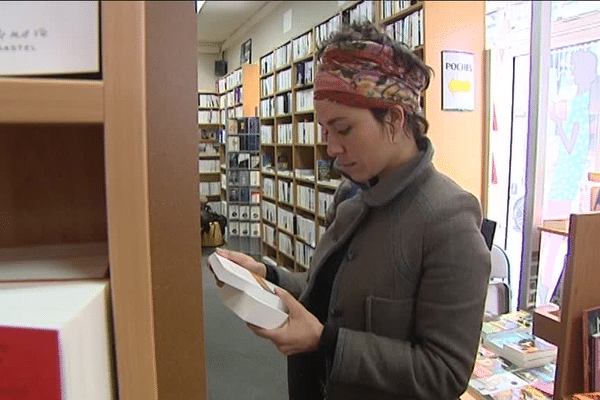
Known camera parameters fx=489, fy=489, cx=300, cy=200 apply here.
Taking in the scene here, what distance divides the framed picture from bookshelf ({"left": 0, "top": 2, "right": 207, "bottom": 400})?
2578mm

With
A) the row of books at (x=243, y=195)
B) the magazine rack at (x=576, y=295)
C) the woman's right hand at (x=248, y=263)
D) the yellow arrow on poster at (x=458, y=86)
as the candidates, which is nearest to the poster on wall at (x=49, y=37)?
the woman's right hand at (x=248, y=263)

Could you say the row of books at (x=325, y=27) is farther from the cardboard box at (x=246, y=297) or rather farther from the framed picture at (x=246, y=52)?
the cardboard box at (x=246, y=297)

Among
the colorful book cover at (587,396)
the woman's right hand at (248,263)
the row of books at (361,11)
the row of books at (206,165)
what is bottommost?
the colorful book cover at (587,396)

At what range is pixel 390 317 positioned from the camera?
847 mm

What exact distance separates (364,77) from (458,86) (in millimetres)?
2333

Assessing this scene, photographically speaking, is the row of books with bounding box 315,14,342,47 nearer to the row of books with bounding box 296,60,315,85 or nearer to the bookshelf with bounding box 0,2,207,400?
the row of books with bounding box 296,60,315,85

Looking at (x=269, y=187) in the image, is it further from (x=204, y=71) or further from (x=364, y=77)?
(x=204, y=71)

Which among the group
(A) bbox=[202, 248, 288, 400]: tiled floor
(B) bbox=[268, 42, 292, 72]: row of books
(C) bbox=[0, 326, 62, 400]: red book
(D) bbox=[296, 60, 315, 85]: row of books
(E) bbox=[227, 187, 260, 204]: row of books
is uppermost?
(B) bbox=[268, 42, 292, 72]: row of books

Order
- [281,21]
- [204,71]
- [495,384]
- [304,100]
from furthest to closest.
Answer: [304,100], [281,21], [495,384], [204,71]

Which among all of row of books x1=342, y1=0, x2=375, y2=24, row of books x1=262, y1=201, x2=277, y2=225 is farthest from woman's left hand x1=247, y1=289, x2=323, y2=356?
row of books x1=262, y1=201, x2=277, y2=225

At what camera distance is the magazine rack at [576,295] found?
0.96 m

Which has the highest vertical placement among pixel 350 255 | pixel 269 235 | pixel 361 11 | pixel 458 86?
pixel 361 11

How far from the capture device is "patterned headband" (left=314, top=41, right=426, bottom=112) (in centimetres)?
87

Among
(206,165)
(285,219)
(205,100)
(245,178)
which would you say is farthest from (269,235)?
(205,100)
